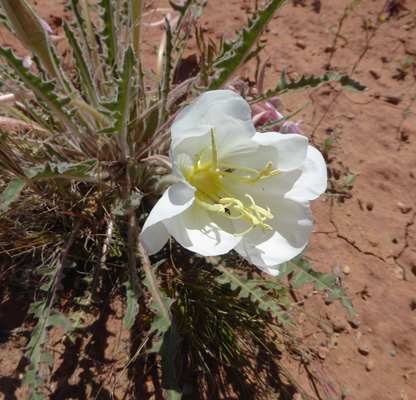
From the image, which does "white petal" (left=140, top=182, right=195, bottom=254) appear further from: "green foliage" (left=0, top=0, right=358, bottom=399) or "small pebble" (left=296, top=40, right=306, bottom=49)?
"small pebble" (left=296, top=40, right=306, bottom=49)

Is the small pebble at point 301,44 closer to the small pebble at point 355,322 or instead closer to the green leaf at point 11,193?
the small pebble at point 355,322

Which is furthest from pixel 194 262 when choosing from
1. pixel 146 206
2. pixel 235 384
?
pixel 235 384

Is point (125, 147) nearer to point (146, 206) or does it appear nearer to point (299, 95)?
point (146, 206)

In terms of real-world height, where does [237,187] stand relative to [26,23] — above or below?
below

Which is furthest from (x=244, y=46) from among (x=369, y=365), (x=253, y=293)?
(x=369, y=365)

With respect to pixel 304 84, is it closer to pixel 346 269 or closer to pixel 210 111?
pixel 210 111
